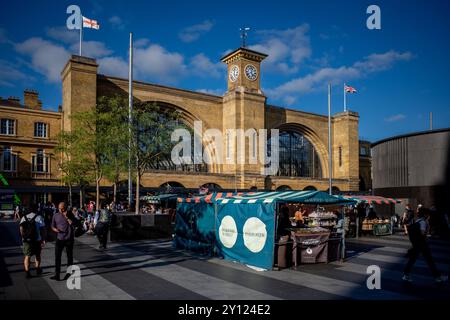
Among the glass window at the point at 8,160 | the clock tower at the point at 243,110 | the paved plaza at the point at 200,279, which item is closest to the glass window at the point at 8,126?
the glass window at the point at 8,160

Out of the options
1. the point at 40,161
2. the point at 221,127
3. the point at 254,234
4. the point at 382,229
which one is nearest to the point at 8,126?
the point at 40,161

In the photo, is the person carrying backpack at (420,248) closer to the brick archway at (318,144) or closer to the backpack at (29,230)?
the backpack at (29,230)

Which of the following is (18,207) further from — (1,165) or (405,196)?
(405,196)

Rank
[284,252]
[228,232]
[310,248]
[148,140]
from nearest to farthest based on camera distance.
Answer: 1. [284,252]
2. [310,248]
3. [228,232]
4. [148,140]

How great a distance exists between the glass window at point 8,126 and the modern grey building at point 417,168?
109ft

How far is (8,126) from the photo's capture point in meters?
34.8

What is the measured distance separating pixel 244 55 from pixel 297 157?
17691 mm


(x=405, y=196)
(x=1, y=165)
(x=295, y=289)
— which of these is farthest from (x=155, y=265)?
(x=1, y=165)

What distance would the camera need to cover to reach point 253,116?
150ft

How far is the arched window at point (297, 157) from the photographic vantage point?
5356 centimetres

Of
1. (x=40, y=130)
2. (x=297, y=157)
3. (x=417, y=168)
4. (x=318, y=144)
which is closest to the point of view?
(x=417, y=168)

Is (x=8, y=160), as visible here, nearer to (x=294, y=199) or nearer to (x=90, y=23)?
(x=90, y=23)

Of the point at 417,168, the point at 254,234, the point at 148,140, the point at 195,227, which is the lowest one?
the point at 195,227
